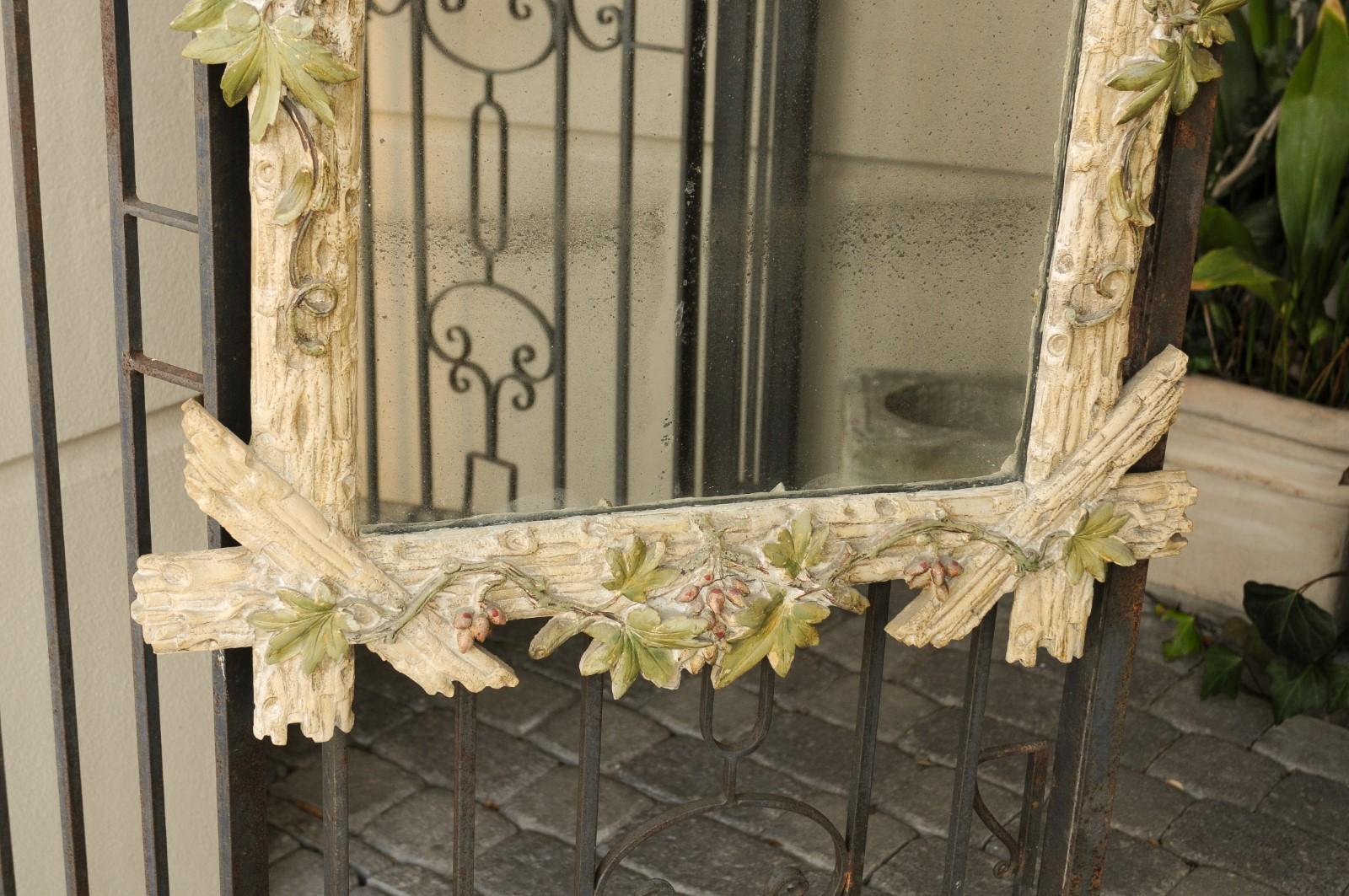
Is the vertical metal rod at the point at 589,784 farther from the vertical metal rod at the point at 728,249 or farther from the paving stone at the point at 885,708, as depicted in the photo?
the paving stone at the point at 885,708

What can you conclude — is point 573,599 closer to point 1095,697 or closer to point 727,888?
point 1095,697

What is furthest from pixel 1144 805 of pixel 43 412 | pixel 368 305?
pixel 43 412

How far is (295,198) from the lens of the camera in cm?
122

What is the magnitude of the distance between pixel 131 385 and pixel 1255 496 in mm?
2651

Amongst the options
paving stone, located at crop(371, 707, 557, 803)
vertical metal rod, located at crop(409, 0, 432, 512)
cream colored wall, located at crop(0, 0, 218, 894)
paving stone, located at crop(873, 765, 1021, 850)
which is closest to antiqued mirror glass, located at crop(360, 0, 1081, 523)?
vertical metal rod, located at crop(409, 0, 432, 512)

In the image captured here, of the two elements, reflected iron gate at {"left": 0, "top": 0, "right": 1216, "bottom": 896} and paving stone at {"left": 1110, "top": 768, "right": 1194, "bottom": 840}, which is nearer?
reflected iron gate at {"left": 0, "top": 0, "right": 1216, "bottom": 896}

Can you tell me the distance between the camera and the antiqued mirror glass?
1.34m

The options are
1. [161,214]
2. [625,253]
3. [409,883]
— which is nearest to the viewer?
[161,214]

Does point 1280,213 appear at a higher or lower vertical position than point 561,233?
Answer: lower

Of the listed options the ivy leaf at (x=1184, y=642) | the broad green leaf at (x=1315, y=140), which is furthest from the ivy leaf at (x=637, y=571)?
the broad green leaf at (x=1315, y=140)

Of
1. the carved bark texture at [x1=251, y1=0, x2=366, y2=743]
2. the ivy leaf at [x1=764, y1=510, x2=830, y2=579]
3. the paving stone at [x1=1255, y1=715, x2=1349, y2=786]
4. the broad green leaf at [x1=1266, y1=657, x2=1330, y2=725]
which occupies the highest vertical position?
the carved bark texture at [x1=251, y1=0, x2=366, y2=743]

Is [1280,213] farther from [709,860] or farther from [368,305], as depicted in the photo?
[368,305]

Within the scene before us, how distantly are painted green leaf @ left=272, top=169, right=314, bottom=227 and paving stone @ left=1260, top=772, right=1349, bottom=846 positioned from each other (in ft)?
7.16

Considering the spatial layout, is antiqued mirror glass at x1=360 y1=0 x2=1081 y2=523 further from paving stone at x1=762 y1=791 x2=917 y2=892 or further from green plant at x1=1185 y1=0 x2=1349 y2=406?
green plant at x1=1185 y1=0 x2=1349 y2=406
